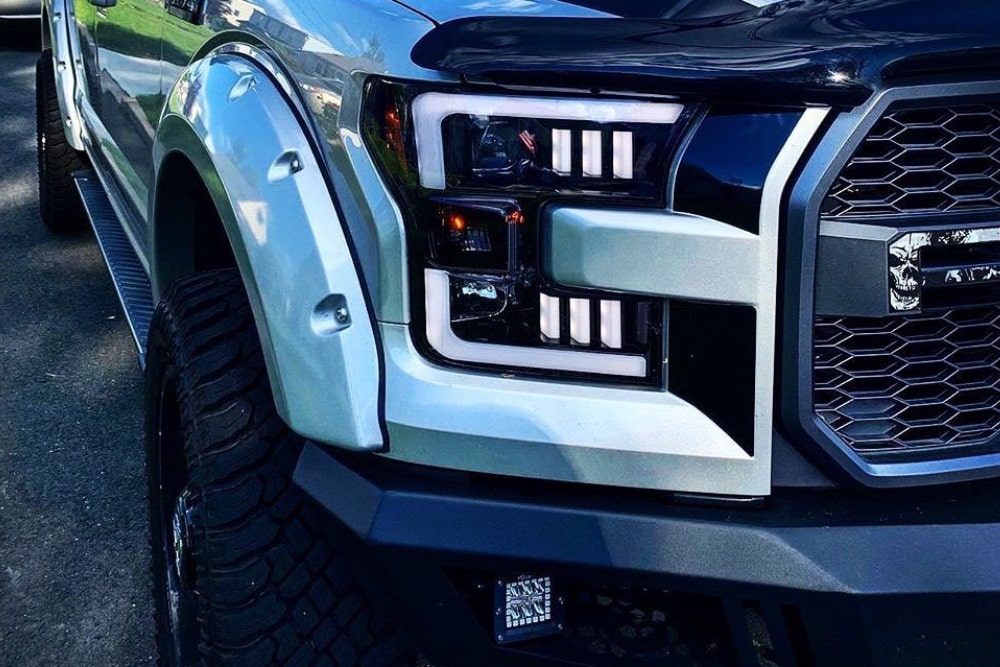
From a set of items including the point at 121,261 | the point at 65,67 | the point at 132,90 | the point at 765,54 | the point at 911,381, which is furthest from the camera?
the point at 65,67

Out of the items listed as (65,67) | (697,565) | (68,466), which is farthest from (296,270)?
(65,67)

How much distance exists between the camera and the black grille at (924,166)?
1.47 metres

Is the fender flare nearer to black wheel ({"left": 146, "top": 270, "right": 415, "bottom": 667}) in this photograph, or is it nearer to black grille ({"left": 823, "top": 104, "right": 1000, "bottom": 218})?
black wheel ({"left": 146, "top": 270, "right": 415, "bottom": 667})

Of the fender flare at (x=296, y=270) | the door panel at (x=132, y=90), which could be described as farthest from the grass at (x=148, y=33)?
the fender flare at (x=296, y=270)

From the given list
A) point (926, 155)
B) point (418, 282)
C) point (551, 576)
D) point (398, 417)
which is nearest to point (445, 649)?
point (551, 576)

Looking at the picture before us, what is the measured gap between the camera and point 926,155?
1.50 metres

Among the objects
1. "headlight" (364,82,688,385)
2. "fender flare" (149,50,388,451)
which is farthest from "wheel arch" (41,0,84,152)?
"headlight" (364,82,688,385)

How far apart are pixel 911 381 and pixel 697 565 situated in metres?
0.40

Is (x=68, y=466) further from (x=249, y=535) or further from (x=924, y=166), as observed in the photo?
(x=924, y=166)

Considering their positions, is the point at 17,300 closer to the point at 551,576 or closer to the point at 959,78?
the point at 551,576

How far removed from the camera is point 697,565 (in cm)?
146

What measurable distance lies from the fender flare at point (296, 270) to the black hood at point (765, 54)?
0.28 meters

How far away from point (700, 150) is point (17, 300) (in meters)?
3.89

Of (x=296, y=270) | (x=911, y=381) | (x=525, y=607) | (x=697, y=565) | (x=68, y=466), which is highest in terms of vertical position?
(x=296, y=270)
